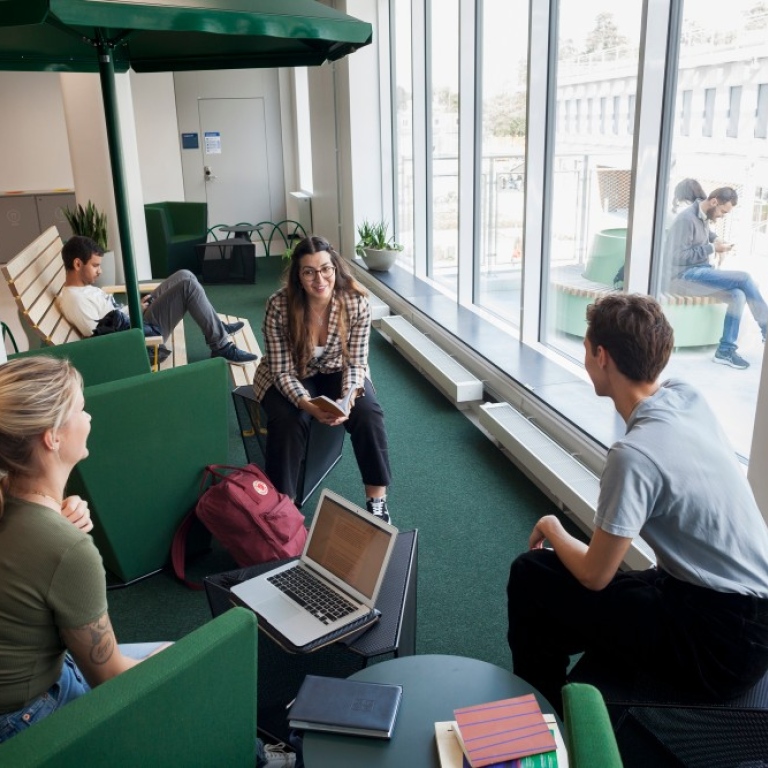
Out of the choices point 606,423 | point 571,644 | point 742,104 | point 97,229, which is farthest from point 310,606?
point 97,229

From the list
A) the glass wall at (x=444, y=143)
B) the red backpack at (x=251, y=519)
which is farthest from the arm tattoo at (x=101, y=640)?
the glass wall at (x=444, y=143)

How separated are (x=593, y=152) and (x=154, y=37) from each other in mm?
2272

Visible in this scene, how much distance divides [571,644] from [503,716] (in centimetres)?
51

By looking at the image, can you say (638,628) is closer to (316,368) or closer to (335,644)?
(335,644)

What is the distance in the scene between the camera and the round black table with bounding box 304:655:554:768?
1.55m

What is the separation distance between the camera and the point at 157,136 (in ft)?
32.4

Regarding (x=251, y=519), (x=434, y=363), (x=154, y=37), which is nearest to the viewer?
→ (x=251, y=519)

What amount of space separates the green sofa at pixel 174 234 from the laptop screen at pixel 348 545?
6.96 metres

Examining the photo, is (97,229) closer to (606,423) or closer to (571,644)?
(606,423)

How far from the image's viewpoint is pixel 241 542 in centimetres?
284

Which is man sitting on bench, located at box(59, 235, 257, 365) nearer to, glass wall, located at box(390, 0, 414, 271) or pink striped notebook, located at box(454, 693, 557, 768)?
glass wall, located at box(390, 0, 414, 271)

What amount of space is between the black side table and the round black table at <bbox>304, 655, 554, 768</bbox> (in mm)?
182

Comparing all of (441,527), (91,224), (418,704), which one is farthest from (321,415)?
(91,224)

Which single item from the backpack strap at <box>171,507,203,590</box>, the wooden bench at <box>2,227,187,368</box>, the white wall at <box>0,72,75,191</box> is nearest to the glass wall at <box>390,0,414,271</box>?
the wooden bench at <box>2,227,187,368</box>
